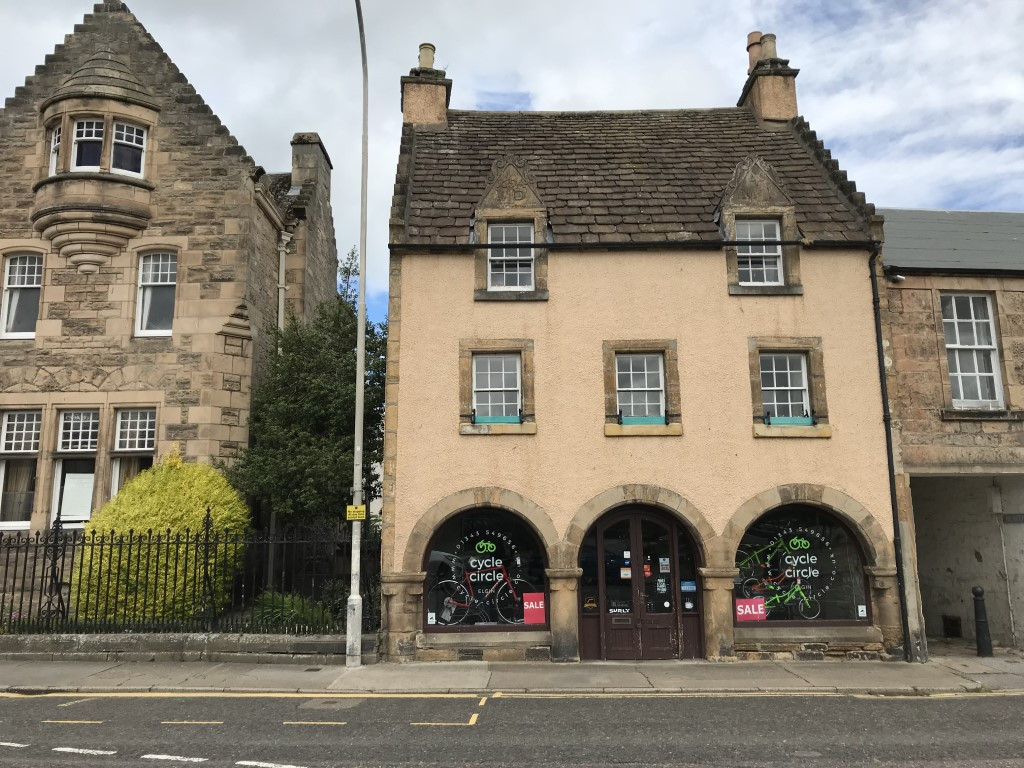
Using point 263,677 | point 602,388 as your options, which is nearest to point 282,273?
point 602,388

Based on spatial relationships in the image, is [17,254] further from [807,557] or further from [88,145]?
[807,557]

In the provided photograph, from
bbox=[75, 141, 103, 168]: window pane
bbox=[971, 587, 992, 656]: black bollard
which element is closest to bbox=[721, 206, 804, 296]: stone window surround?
bbox=[971, 587, 992, 656]: black bollard

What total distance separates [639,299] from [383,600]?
693cm

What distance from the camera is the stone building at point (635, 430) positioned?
40.7 feet

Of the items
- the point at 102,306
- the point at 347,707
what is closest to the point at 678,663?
the point at 347,707

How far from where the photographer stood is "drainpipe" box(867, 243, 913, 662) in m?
12.4

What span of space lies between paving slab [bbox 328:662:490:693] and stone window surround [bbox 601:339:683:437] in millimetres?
4519

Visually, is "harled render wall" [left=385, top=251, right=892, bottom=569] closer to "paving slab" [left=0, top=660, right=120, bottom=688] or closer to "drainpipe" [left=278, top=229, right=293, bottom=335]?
"paving slab" [left=0, top=660, right=120, bottom=688]

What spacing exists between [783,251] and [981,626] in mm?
7513

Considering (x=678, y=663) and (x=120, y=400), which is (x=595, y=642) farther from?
(x=120, y=400)

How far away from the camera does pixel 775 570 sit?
41.9 ft

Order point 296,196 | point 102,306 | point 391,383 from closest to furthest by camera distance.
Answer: point 391,383
point 102,306
point 296,196

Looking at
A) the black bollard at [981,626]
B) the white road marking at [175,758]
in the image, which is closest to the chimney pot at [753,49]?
the black bollard at [981,626]

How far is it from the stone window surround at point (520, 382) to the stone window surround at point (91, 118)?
8732 millimetres
